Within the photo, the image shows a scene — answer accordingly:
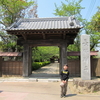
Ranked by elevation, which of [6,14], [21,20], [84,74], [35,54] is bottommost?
[84,74]

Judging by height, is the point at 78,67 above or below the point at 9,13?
below

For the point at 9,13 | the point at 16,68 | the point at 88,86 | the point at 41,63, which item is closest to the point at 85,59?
the point at 88,86

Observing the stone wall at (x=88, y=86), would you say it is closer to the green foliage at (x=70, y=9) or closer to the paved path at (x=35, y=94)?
the paved path at (x=35, y=94)

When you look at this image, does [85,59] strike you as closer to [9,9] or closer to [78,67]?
[78,67]

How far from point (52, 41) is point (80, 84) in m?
5.46

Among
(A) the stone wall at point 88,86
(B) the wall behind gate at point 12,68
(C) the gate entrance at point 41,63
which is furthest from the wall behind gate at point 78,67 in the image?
(B) the wall behind gate at point 12,68

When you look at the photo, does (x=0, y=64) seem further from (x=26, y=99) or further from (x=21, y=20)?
(x=26, y=99)

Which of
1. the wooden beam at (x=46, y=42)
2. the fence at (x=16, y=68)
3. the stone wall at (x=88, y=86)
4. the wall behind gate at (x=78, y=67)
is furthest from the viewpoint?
the fence at (x=16, y=68)

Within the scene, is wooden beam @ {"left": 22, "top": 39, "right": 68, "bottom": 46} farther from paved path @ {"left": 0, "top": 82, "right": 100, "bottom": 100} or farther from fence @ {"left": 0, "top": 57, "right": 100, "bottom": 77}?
paved path @ {"left": 0, "top": 82, "right": 100, "bottom": 100}

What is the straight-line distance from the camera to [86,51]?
7320 millimetres

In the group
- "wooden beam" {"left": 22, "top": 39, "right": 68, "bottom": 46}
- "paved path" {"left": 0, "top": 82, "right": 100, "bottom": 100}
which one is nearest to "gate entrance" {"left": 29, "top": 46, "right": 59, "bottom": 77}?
"wooden beam" {"left": 22, "top": 39, "right": 68, "bottom": 46}

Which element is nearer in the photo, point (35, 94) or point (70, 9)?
point (35, 94)

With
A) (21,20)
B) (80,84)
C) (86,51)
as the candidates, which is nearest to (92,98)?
(80,84)

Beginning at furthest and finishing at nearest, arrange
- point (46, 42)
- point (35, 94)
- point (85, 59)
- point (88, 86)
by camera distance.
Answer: point (46, 42) → point (85, 59) → point (88, 86) → point (35, 94)
